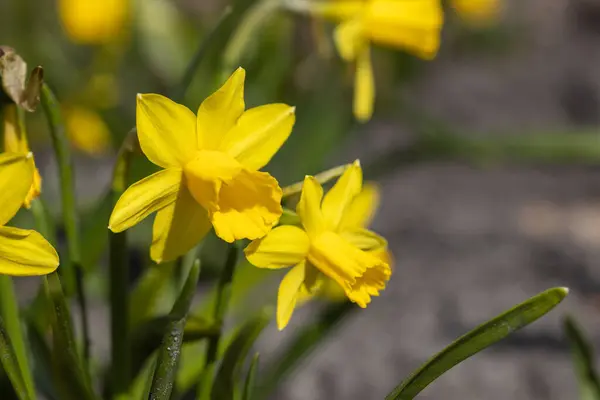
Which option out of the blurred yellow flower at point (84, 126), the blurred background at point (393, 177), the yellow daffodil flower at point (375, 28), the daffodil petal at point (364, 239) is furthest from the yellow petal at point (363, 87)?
the blurred yellow flower at point (84, 126)

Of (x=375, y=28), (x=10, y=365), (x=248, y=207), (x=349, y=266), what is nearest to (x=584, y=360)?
(x=349, y=266)

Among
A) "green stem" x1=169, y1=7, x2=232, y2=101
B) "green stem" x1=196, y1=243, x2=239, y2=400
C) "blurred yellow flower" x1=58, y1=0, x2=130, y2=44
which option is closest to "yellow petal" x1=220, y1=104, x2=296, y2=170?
"green stem" x1=196, y1=243, x2=239, y2=400

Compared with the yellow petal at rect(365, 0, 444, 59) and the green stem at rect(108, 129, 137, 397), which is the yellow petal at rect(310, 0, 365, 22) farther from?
the green stem at rect(108, 129, 137, 397)

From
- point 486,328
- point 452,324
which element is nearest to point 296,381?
point 452,324

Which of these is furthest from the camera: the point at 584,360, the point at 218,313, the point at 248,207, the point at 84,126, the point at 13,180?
the point at 84,126

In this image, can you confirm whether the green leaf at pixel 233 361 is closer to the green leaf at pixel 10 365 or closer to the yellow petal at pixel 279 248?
the yellow petal at pixel 279 248

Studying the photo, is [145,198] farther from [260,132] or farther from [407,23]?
[407,23]
